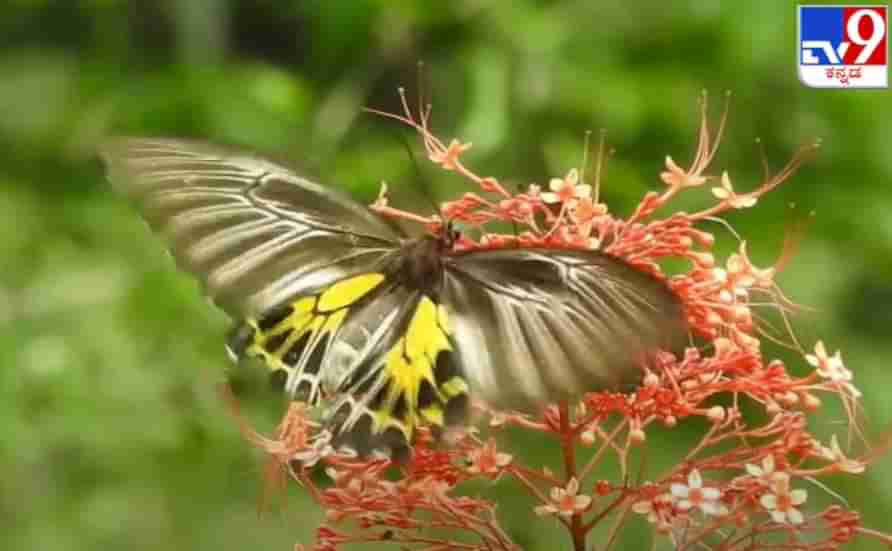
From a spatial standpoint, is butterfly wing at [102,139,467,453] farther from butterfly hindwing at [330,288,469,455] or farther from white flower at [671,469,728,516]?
white flower at [671,469,728,516]

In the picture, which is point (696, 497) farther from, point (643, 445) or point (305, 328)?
point (305, 328)

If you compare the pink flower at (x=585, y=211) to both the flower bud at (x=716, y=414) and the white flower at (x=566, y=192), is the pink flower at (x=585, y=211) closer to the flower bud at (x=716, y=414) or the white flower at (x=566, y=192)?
the white flower at (x=566, y=192)

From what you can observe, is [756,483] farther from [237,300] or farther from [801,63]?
[801,63]

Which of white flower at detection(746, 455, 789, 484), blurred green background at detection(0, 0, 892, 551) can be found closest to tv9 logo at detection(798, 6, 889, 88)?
blurred green background at detection(0, 0, 892, 551)

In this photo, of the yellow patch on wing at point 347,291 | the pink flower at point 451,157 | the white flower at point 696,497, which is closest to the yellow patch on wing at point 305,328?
the yellow patch on wing at point 347,291

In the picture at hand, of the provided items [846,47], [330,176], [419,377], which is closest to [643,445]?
[419,377]
